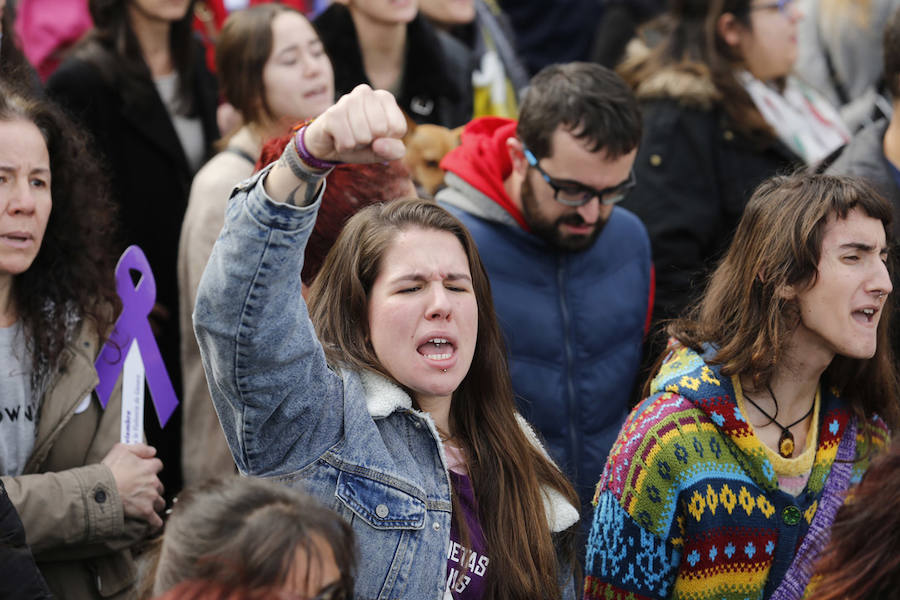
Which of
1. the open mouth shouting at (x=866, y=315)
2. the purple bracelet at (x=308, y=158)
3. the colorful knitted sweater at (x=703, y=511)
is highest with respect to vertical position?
the purple bracelet at (x=308, y=158)

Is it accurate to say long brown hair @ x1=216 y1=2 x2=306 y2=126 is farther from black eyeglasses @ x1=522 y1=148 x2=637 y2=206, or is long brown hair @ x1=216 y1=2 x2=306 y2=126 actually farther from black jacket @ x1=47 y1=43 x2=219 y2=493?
black eyeglasses @ x1=522 y1=148 x2=637 y2=206

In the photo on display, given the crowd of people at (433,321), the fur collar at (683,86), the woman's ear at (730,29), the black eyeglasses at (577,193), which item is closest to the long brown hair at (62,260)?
the crowd of people at (433,321)

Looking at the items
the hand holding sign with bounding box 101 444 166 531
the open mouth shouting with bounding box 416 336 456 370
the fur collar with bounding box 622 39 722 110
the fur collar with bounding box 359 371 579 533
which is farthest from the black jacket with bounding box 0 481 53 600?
the fur collar with bounding box 622 39 722 110

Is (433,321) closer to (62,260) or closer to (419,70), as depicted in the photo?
(62,260)

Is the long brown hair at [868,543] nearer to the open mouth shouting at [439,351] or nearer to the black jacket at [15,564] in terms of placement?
the open mouth shouting at [439,351]

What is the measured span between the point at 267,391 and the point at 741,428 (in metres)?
1.26

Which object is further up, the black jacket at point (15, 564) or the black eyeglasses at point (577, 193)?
the black eyeglasses at point (577, 193)

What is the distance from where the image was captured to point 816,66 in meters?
6.07

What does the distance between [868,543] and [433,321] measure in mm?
965

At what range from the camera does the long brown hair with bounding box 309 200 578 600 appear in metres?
2.44

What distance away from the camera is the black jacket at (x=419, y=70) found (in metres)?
4.86

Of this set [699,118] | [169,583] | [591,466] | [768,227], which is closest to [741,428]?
[768,227]

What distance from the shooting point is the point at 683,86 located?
4672 millimetres

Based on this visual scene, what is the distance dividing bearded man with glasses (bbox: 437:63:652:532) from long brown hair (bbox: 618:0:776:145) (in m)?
1.16
